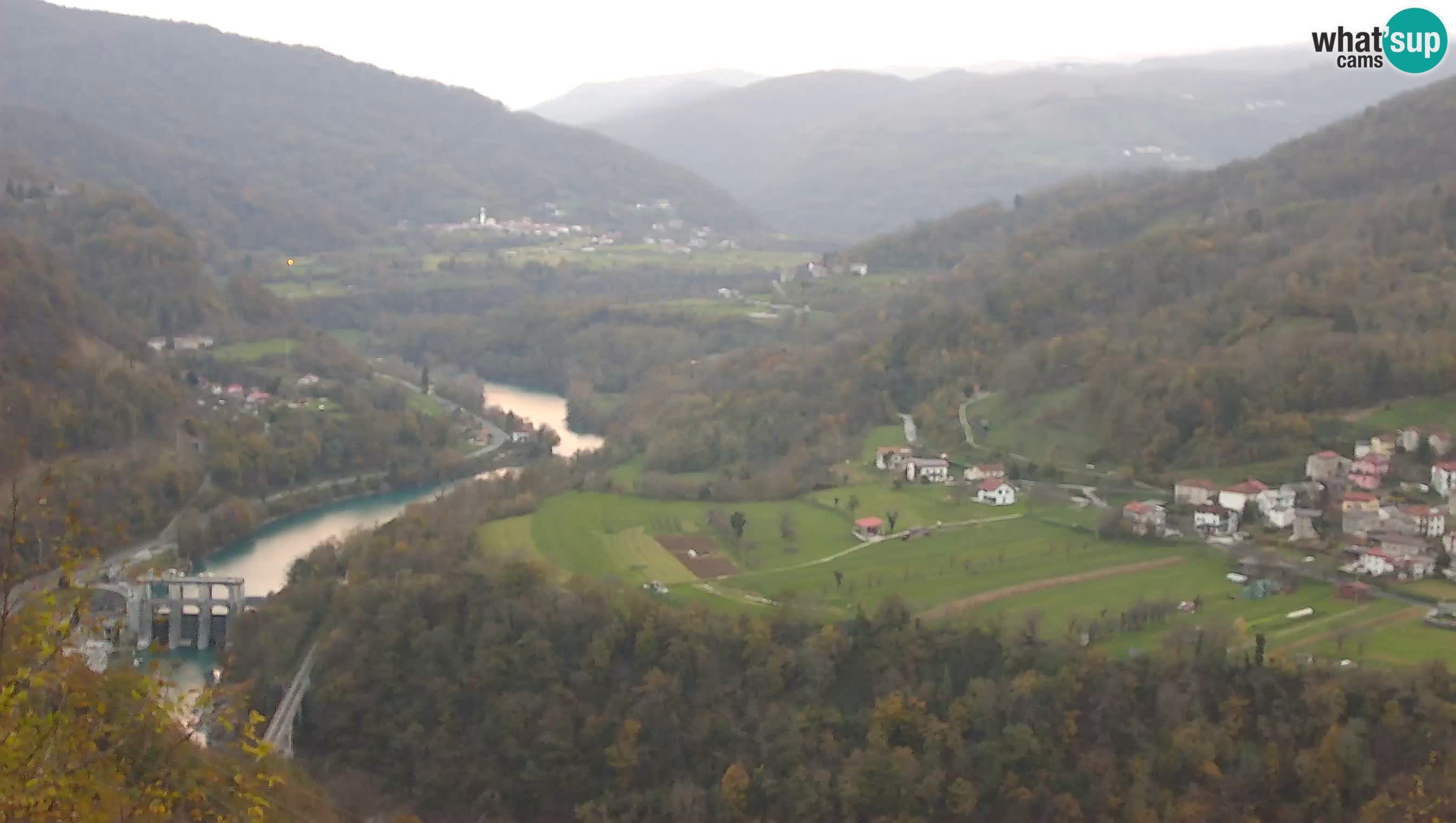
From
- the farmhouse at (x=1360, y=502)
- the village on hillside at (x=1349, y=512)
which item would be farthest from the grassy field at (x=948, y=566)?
the farmhouse at (x=1360, y=502)

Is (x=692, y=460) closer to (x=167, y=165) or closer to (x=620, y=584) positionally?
(x=620, y=584)

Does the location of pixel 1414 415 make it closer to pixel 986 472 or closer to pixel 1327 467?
pixel 1327 467

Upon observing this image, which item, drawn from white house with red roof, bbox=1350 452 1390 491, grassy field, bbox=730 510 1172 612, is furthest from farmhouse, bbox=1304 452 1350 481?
grassy field, bbox=730 510 1172 612

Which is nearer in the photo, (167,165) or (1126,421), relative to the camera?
(1126,421)

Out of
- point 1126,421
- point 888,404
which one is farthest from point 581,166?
point 1126,421

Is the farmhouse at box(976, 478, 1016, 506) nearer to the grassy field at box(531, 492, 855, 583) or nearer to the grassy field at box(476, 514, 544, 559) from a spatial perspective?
the grassy field at box(531, 492, 855, 583)

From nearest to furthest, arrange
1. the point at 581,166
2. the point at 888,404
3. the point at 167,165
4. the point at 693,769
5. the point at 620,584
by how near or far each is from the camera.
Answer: the point at 693,769 → the point at 620,584 → the point at 888,404 → the point at 167,165 → the point at 581,166
